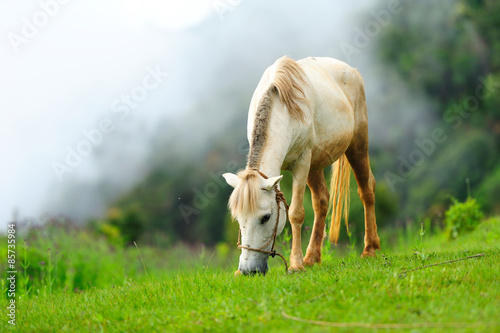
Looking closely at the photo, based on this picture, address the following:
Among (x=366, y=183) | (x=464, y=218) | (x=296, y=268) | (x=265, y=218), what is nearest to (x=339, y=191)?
(x=366, y=183)

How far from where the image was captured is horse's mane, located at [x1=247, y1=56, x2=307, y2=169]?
17.3 feet

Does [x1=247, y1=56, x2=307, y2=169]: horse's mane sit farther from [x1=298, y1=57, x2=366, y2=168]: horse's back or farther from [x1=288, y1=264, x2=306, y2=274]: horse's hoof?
[x1=288, y1=264, x2=306, y2=274]: horse's hoof

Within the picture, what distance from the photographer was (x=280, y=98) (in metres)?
5.54

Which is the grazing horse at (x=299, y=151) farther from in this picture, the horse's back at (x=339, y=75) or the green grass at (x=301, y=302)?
the green grass at (x=301, y=302)

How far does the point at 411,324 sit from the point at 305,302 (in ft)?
2.76

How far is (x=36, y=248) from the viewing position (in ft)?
28.6

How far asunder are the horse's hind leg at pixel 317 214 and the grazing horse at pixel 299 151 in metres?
0.01

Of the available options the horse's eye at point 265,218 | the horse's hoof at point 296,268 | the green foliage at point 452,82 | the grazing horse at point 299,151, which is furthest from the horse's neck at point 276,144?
the green foliage at point 452,82

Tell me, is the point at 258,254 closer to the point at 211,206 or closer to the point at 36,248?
the point at 36,248

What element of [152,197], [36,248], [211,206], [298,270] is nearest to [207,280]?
[298,270]

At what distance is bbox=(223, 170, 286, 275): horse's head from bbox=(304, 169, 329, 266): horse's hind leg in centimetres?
122

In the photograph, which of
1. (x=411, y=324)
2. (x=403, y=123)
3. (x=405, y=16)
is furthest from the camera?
(x=405, y=16)

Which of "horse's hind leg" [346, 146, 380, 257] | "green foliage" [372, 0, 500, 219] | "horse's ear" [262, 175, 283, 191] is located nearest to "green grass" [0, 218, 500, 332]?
"horse's ear" [262, 175, 283, 191]

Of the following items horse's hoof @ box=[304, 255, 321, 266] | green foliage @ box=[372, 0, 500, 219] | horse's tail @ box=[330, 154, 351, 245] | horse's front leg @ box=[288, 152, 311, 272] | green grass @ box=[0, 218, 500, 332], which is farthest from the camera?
green foliage @ box=[372, 0, 500, 219]
